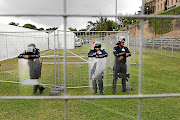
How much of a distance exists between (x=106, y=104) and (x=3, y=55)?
18.2 feet

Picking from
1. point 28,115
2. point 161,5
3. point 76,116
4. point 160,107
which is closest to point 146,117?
point 160,107

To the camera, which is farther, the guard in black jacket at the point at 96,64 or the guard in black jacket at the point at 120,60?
the guard in black jacket at the point at 120,60

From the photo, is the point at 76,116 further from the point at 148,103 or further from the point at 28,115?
the point at 148,103

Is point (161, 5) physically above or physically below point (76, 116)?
above

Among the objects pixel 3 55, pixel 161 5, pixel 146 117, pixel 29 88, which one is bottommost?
pixel 146 117

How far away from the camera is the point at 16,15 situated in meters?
1.05

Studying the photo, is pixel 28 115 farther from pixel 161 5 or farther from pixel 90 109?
pixel 161 5

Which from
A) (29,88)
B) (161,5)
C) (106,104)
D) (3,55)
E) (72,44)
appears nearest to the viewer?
(106,104)

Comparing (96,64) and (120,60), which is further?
(120,60)

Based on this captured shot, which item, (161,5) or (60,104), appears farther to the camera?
(161,5)

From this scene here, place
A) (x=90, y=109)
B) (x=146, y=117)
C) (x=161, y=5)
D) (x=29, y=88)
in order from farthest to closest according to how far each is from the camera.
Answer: (x=161, y=5) < (x=29, y=88) < (x=90, y=109) < (x=146, y=117)

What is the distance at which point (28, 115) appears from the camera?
3.12m

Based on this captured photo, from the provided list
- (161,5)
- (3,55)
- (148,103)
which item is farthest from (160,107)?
(161,5)

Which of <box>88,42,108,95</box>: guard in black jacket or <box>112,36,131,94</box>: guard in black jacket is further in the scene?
<box>112,36,131,94</box>: guard in black jacket
